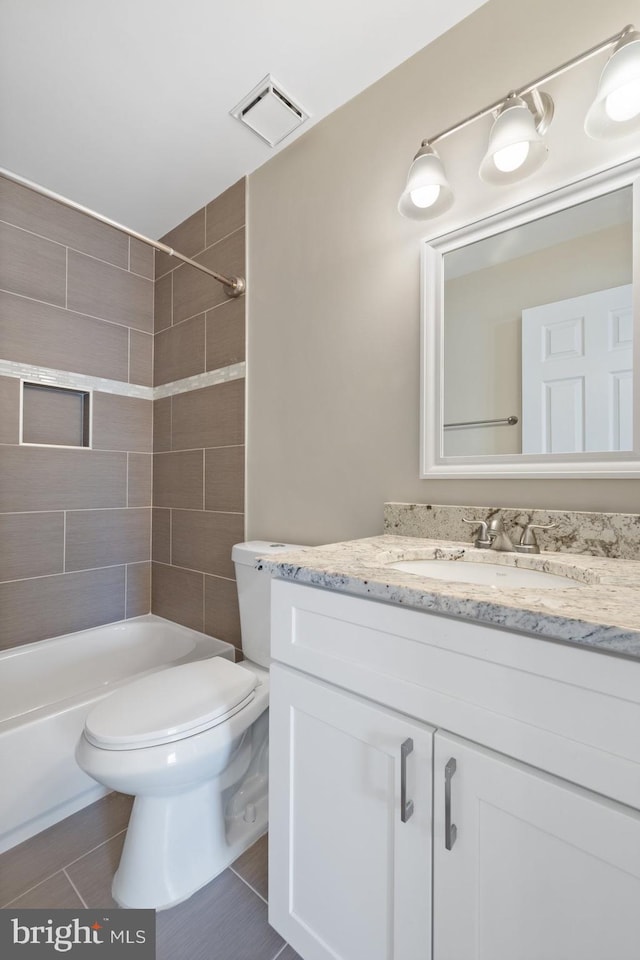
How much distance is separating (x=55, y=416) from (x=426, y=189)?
1.82m

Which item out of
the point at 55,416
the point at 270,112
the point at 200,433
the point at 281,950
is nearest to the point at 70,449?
the point at 55,416

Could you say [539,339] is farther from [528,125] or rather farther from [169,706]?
[169,706]

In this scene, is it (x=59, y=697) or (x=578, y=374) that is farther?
(x=59, y=697)

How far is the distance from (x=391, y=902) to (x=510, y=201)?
62.0 inches

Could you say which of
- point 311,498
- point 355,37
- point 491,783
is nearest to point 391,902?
point 491,783

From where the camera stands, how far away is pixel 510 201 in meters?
1.15

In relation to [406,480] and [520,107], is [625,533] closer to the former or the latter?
[406,480]

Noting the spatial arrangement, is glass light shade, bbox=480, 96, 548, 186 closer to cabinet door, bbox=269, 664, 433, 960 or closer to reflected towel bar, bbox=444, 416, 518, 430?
reflected towel bar, bbox=444, 416, 518, 430

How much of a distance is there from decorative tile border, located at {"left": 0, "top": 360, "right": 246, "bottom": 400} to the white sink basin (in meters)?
1.19

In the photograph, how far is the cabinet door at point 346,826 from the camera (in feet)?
2.35

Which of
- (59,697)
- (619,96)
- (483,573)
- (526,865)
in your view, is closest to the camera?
(526,865)

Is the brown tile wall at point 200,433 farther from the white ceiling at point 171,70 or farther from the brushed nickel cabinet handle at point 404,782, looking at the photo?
the brushed nickel cabinet handle at point 404,782

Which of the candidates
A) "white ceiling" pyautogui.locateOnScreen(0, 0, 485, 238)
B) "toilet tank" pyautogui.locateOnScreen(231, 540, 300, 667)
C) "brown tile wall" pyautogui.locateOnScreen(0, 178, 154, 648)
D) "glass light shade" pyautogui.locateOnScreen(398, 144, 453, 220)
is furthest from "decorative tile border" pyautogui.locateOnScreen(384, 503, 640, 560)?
"brown tile wall" pyautogui.locateOnScreen(0, 178, 154, 648)

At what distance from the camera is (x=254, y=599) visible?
1585 mm
